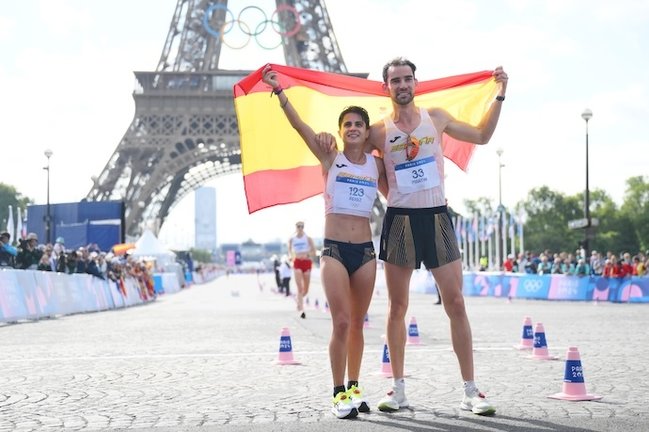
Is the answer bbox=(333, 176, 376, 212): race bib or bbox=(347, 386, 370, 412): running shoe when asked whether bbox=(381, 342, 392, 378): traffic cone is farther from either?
bbox=(333, 176, 376, 212): race bib

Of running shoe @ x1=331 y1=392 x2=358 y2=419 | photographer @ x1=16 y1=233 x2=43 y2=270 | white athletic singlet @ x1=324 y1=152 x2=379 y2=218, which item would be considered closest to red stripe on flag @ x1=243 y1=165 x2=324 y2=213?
white athletic singlet @ x1=324 y1=152 x2=379 y2=218

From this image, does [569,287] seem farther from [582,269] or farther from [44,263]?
[44,263]

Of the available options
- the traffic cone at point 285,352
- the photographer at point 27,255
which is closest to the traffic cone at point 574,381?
the traffic cone at point 285,352

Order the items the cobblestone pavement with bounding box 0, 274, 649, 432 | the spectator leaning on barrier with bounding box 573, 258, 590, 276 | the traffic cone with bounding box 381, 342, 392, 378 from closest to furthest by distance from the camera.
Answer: the cobblestone pavement with bounding box 0, 274, 649, 432
the traffic cone with bounding box 381, 342, 392, 378
the spectator leaning on barrier with bounding box 573, 258, 590, 276

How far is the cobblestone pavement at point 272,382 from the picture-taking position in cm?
566

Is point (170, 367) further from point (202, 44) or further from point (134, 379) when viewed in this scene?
point (202, 44)

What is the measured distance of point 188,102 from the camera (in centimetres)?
6238

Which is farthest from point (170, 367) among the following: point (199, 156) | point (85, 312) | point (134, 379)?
point (199, 156)

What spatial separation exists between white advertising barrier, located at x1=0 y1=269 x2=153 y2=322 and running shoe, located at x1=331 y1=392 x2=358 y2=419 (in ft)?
42.3

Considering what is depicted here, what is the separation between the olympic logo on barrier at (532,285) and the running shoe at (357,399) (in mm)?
24299

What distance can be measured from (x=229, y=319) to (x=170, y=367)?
9.49 metres

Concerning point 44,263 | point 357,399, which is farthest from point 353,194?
point 44,263

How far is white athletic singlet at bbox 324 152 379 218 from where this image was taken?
6137mm

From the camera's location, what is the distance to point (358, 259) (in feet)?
20.2
